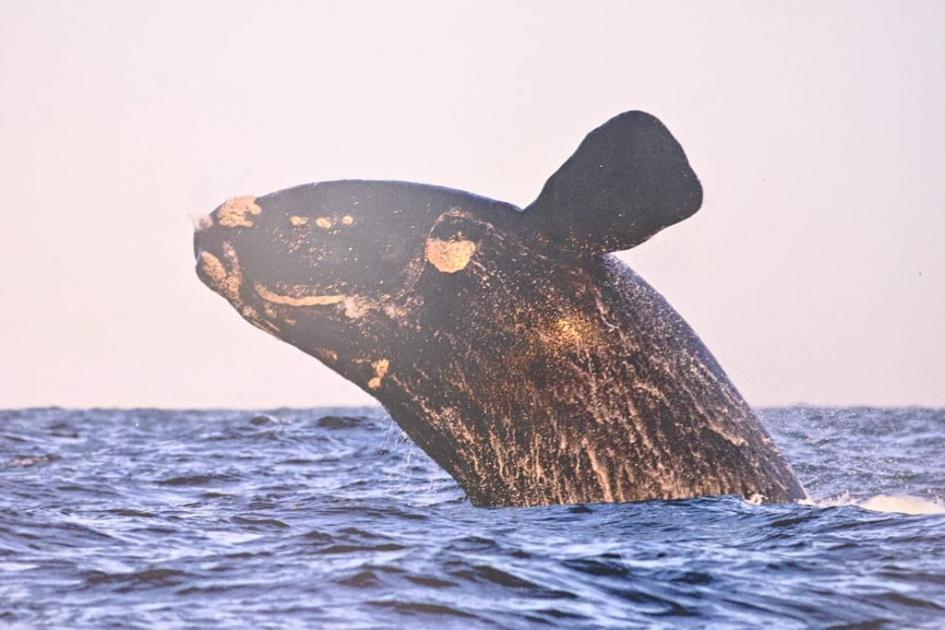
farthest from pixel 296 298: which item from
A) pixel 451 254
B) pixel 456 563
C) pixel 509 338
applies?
pixel 456 563

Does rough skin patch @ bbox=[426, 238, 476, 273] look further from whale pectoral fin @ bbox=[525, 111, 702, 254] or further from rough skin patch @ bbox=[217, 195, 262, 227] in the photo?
rough skin patch @ bbox=[217, 195, 262, 227]

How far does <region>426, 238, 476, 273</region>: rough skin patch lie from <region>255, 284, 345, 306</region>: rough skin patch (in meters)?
0.66

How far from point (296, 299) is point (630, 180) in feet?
7.77

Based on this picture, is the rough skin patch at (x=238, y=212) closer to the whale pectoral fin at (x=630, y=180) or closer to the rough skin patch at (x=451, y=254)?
the rough skin patch at (x=451, y=254)

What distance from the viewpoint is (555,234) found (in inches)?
308

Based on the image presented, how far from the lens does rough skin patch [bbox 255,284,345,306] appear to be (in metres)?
8.16

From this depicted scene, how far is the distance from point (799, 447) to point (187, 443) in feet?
34.8

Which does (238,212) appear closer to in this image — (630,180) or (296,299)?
(296,299)

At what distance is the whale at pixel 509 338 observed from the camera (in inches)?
309

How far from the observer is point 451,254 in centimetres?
803

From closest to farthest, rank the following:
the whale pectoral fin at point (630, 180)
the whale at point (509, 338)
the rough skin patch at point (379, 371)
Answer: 1. the whale pectoral fin at point (630, 180)
2. the whale at point (509, 338)
3. the rough skin patch at point (379, 371)

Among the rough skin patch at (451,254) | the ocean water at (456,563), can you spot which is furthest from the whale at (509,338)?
the ocean water at (456,563)

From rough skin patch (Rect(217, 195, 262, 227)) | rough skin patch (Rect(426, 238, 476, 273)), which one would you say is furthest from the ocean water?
rough skin patch (Rect(217, 195, 262, 227))

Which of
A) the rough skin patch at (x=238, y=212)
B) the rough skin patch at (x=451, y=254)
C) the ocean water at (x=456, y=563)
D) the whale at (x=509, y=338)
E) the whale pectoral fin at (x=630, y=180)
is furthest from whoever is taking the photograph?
the rough skin patch at (x=238, y=212)
